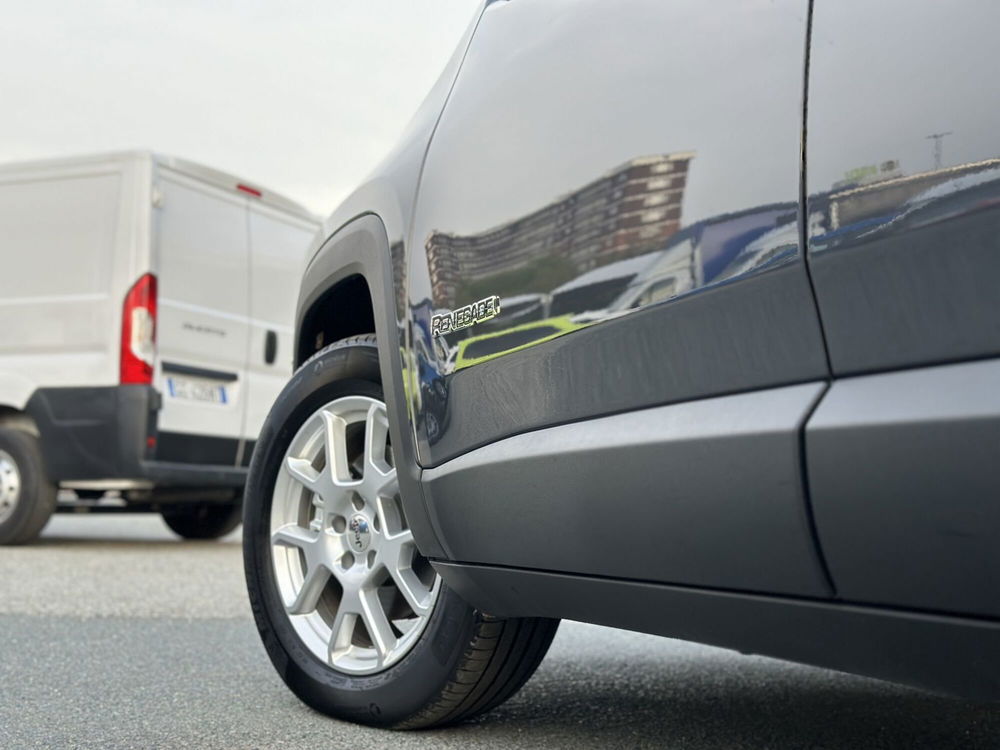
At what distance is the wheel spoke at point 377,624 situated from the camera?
2.42m

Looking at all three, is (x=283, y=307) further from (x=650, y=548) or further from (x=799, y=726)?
(x=650, y=548)

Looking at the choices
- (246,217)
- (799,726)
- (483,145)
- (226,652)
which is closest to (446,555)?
(483,145)

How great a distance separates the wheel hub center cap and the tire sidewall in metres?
0.24

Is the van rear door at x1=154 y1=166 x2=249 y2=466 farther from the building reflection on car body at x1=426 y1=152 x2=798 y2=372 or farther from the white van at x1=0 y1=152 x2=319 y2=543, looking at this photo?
the building reflection on car body at x1=426 y1=152 x2=798 y2=372

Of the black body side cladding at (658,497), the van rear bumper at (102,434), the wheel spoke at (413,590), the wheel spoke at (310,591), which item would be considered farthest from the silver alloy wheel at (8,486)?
the black body side cladding at (658,497)

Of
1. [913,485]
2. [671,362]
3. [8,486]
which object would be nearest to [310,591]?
[671,362]

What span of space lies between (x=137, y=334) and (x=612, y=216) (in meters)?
5.78

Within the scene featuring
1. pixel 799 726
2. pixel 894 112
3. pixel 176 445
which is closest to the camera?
pixel 894 112

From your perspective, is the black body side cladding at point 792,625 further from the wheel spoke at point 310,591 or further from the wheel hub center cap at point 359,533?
the wheel spoke at point 310,591

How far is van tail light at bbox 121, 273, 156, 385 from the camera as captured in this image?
7094 mm

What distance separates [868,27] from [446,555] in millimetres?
1177

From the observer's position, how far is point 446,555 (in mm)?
2176

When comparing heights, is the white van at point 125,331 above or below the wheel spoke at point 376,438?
above

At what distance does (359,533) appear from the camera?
99.7 inches
